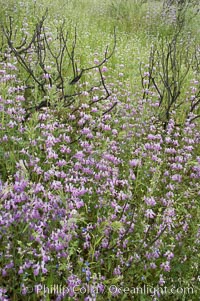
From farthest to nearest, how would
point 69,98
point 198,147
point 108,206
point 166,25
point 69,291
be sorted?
point 166,25
point 69,98
point 198,147
point 108,206
point 69,291

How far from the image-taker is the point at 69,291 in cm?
205

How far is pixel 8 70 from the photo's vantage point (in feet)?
13.9

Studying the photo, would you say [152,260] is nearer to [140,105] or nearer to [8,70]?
[140,105]

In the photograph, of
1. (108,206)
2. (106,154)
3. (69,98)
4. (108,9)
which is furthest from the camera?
(108,9)

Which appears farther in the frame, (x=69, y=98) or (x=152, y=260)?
(x=69, y=98)

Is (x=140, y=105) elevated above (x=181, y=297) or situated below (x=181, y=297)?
above

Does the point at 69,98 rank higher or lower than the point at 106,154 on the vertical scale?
higher

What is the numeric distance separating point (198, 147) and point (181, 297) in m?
1.99

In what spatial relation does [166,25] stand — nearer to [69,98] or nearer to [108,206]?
[69,98]

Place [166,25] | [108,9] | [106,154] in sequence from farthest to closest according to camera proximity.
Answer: [108,9]
[166,25]
[106,154]

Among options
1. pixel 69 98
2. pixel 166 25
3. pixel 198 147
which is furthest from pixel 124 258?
pixel 166 25

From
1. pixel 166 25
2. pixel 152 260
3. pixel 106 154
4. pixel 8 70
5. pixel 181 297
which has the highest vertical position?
pixel 166 25

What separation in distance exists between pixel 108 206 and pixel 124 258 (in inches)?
17.8

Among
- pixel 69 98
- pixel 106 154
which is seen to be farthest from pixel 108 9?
pixel 106 154
